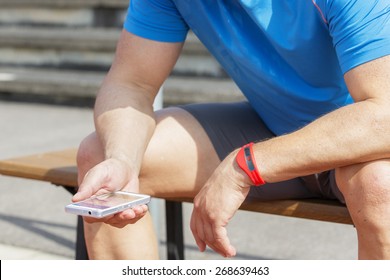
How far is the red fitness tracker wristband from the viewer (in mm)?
1991

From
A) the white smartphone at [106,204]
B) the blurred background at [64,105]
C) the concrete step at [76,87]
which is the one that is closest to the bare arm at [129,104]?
the white smartphone at [106,204]

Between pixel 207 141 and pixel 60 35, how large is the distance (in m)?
5.27

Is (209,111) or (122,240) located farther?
(209,111)

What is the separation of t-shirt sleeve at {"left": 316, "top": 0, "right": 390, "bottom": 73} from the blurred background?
1487 millimetres

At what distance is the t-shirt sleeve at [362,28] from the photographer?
1903mm

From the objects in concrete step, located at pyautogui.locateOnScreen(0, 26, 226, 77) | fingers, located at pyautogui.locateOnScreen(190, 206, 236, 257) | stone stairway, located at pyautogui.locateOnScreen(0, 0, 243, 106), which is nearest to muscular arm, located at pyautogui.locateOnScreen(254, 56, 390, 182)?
fingers, located at pyautogui.locateOnScreen(190, 206, 236, 257)

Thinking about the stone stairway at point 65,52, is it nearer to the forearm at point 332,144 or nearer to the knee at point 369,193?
the forearm at point 332,144

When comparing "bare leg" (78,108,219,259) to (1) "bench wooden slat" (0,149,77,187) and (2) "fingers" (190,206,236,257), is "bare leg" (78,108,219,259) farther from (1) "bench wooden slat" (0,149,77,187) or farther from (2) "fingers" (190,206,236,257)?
(1) "bench wooden slat" (0,149,77,187)

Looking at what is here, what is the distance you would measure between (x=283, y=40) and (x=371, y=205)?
0.54 metres

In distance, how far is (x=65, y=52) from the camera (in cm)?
762

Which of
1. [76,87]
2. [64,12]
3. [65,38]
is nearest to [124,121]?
[76,87]
